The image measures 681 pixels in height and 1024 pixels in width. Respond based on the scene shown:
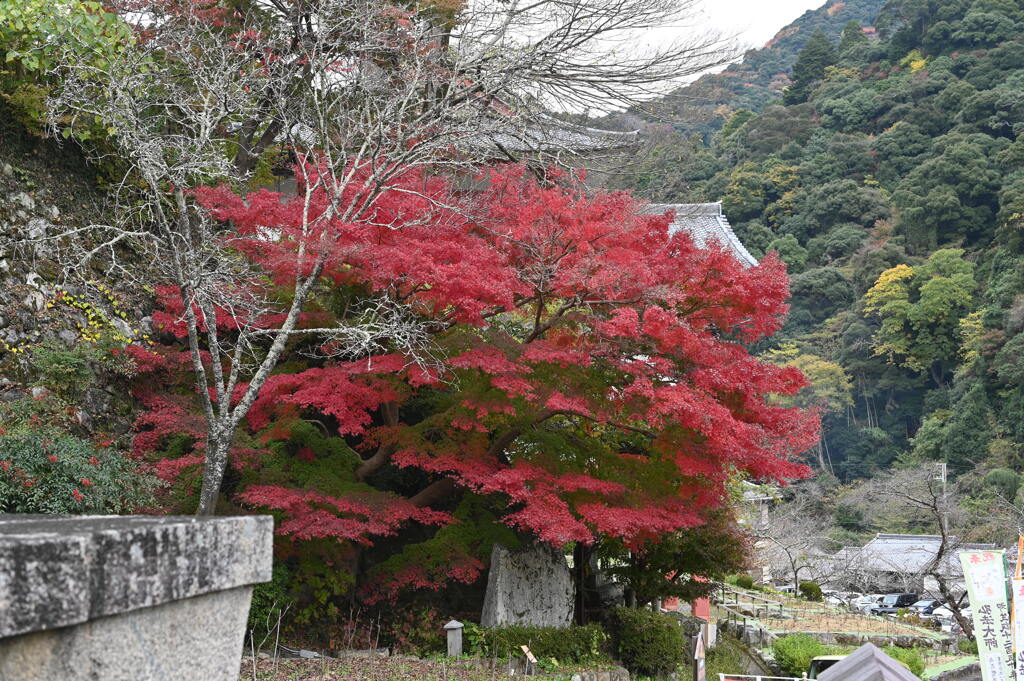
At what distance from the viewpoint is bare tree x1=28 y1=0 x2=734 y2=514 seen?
7.90 metres

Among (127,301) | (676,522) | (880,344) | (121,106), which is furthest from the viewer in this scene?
(880,344)

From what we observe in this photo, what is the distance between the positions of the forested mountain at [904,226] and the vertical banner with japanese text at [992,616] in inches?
985

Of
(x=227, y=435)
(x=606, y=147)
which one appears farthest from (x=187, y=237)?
(x=606, y=147)

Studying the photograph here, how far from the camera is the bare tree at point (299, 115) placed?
7.90 m

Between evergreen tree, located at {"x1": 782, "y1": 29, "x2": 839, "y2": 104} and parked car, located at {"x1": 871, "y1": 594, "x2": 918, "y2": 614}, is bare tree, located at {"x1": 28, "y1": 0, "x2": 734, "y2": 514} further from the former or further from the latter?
evergreen tree, located at {"x1": 782, "y1": 29, "x2": 839, "y2": 104}

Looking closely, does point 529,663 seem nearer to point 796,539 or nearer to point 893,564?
point 796,539

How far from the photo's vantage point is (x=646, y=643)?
12320 mm

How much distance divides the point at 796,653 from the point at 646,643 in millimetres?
4396

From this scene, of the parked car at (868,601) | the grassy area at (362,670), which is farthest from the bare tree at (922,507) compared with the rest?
the grassy area at (362,670)

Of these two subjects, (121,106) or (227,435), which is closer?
(227,435)

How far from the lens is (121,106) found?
28.0ft

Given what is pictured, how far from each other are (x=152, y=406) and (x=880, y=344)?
3988 centimetres

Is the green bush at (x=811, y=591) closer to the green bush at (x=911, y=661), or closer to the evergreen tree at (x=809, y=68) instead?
the green bush at (x=911, y=661)

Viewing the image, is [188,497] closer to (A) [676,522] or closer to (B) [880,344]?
(A) [676,522]
